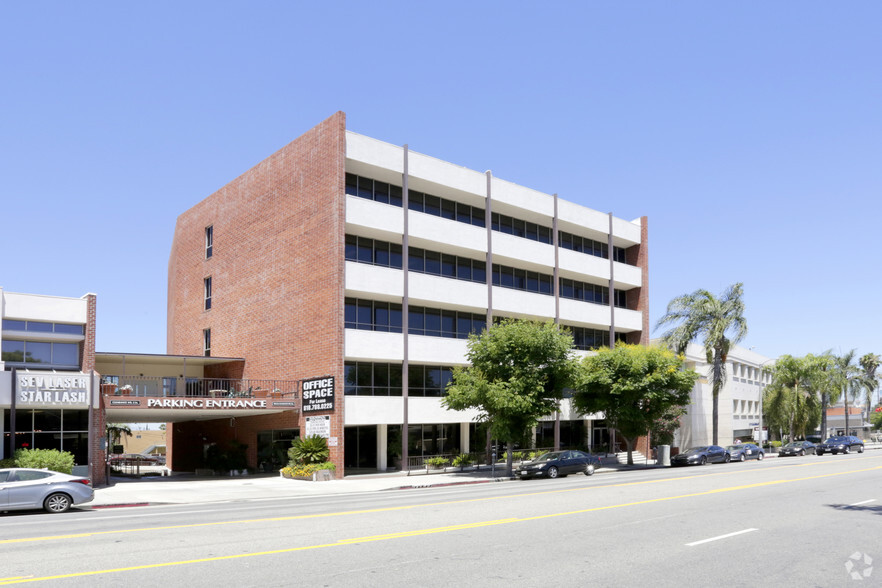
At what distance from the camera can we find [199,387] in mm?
48344

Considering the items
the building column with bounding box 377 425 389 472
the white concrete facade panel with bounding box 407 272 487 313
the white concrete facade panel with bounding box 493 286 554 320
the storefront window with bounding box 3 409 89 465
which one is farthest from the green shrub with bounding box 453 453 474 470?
the storefront window with bounding box 3 409 89 465

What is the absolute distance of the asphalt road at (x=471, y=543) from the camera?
35.8 ft

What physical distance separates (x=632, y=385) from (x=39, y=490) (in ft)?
103

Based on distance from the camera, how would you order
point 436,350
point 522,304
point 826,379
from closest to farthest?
point 436,350
point 522,304
point 826,379

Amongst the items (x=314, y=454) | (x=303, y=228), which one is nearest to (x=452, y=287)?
(x=303, y=228)

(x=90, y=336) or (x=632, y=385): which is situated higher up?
(x=90, y=336)

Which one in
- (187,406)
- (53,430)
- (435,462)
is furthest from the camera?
(435,462)

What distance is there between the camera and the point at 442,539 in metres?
14.4

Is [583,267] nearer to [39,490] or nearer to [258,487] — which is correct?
[258,487]

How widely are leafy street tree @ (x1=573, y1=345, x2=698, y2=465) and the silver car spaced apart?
91.8 feet

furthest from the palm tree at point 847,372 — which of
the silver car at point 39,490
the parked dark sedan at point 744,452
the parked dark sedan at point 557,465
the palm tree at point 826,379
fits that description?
the silver car at point 39,490

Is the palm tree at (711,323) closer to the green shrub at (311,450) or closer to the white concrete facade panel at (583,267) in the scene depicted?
the white concrete facade panel at (583,267)

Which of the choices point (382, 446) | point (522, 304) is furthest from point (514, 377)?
point (522, 304)

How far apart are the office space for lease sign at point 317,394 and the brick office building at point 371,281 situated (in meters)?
0.40
